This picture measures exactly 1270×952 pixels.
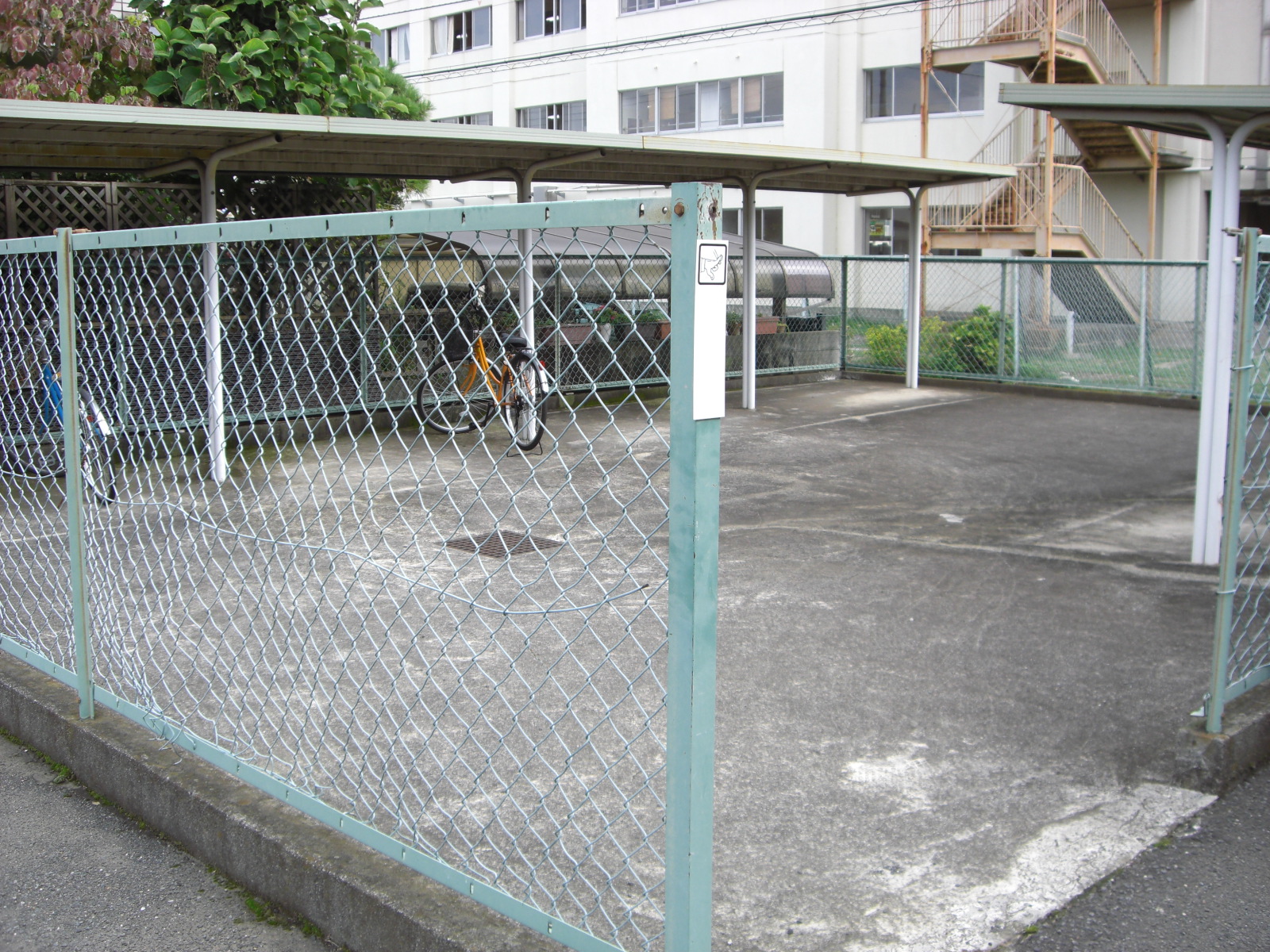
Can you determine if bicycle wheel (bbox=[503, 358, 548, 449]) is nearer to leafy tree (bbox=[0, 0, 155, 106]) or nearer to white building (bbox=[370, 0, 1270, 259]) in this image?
leafy tree (bbox=[0, 0, 155, 106])

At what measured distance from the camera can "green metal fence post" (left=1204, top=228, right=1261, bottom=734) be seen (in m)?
3.76

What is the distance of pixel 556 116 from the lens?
1341 inches

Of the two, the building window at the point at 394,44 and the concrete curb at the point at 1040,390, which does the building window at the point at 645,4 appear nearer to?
the building window at the point at 394,44

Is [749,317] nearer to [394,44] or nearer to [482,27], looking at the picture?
[482,27]

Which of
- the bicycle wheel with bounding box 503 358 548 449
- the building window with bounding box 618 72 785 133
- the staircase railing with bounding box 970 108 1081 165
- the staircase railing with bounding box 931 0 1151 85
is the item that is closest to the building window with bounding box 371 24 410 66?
the building window with bounding box 618 72 785 133

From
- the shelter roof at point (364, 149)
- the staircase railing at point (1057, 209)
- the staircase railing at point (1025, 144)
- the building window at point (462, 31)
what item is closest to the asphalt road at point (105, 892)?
the shelter roof at point (364, 149)

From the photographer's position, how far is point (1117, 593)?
6023mm

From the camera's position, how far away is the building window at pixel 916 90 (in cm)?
2541

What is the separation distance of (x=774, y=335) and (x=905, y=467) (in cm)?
649

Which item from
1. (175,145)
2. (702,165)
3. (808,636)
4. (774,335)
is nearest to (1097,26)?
A: (774,335)

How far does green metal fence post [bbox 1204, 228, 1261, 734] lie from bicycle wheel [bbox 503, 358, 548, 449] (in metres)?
2.20

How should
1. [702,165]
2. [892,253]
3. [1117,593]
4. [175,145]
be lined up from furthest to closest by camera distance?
[892,253] → [702,165] → [175,145] → [1117,593]

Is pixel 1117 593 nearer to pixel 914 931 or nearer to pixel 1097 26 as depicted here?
pixel 914 931

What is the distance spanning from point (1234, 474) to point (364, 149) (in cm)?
728
